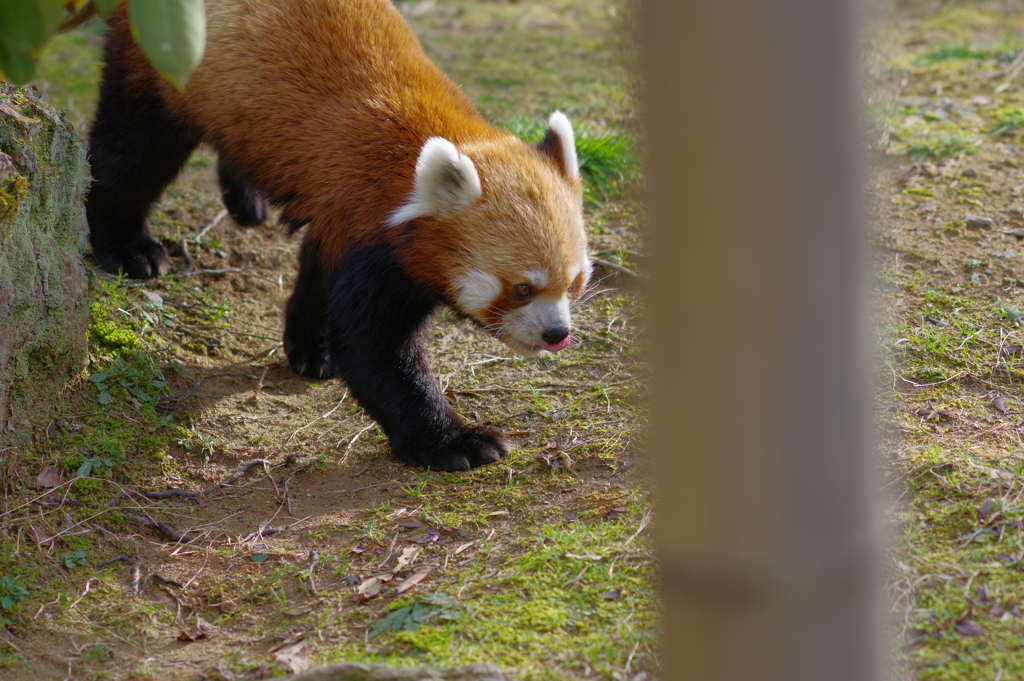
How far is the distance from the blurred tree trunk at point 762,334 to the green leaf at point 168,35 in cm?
89

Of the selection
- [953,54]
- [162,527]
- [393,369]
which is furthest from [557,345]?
[953,54]

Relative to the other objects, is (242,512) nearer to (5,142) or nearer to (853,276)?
(5,142)

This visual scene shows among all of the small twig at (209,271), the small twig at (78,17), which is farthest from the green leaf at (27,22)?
the small twig at (209,271)

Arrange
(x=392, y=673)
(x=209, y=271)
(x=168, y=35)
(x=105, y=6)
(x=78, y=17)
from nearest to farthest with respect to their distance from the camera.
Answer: (x=168, y=35) < (x=105, y=6) < (x=392, y=673) < (x=78, y=17) < (x=209, y=271)

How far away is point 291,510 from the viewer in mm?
3158

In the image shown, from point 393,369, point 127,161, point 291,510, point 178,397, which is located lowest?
point 291,510

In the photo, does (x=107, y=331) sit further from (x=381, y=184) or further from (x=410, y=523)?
(x=410, y=523)

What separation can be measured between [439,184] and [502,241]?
31cm

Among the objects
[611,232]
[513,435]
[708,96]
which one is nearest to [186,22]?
[708,96]

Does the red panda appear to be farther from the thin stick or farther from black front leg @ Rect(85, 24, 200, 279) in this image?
the thin stick

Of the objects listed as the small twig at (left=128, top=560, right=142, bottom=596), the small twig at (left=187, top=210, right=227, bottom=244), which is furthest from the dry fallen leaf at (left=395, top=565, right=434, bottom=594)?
the small twig at (left=187, top=210, right=227, bottom=244)

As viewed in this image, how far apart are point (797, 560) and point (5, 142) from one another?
3115mm

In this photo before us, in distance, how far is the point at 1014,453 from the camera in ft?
8.93

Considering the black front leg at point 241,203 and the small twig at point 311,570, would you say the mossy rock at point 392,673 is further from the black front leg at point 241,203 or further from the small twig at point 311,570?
the black front leg at point 241,203
